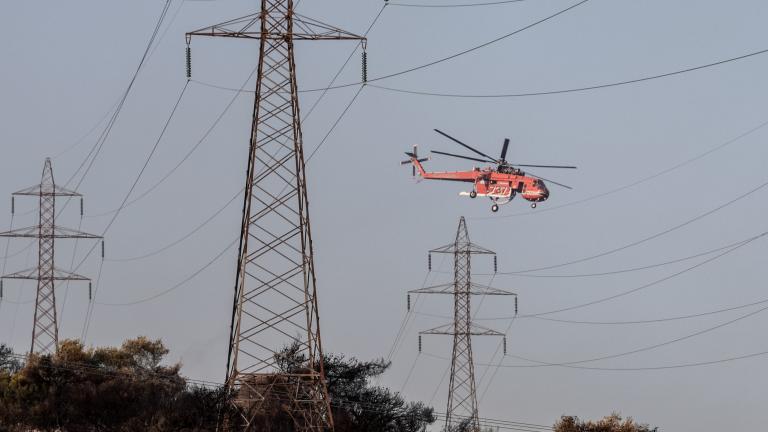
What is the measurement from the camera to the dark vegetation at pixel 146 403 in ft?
231

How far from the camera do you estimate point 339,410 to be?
8375 cm

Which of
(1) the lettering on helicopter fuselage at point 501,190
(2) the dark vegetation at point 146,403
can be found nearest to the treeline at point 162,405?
(2) the dark vegetation at point 146,403

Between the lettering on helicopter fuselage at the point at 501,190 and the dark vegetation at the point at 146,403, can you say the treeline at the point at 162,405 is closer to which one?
the dark vegetation at the point at 146,403

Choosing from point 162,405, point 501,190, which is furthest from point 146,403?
point 501,190

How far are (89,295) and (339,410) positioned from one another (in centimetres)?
2240

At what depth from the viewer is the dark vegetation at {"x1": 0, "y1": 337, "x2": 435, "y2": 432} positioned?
2773 inches

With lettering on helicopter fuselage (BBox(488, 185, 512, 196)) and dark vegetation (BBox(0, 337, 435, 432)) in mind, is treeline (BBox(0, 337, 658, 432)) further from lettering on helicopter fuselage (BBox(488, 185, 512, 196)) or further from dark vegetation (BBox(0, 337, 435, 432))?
lettering on helicopter fuselage (BBox(488, 185, 512, 196))

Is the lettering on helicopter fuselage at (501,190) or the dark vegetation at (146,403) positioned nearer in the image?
the dark vegetation at (146,403)

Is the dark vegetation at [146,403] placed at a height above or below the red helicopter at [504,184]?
below

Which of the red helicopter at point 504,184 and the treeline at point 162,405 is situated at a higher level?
the red helicopter at point 504,184

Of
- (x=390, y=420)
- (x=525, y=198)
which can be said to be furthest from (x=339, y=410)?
(x=525, y=198)

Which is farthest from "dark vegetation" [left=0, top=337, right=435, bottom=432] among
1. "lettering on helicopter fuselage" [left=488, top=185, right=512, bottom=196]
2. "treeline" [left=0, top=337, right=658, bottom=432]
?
"lettering on helicopter fuselage" [left=488, top=185, right=512, bottom=196]

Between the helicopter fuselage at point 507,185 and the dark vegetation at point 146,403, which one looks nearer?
the dark vegetation at point 146,403

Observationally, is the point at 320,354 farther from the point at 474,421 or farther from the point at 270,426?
the point at 474,421
